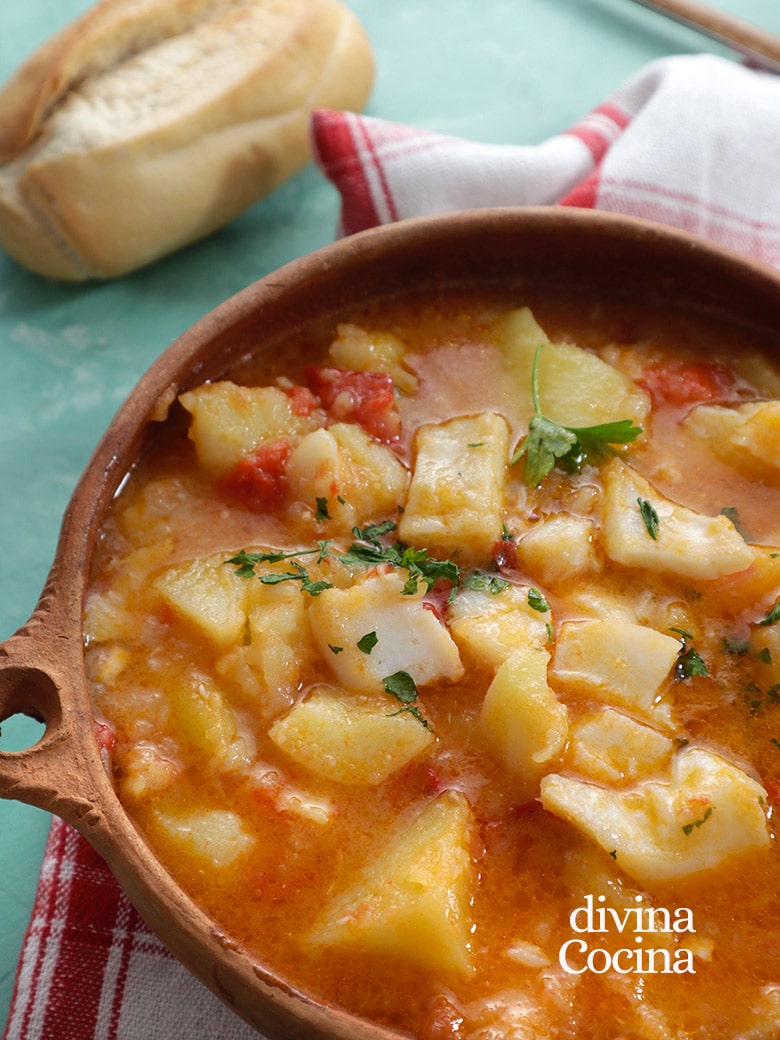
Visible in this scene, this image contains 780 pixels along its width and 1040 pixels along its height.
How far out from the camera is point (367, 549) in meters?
2.54

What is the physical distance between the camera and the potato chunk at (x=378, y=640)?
2.34 meters

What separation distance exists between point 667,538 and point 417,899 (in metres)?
1.01

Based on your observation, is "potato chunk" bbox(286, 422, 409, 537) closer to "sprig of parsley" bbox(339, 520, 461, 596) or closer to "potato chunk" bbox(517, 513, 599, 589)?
"sprig of parsley" bbox(339, 520, 461, 596)

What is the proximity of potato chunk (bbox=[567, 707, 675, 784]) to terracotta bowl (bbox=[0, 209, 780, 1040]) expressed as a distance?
68cm

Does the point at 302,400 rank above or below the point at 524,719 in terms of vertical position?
above

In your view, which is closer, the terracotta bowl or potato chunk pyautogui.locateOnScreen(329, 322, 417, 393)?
the terracotta bowl

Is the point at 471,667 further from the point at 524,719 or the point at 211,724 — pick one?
the point at 211,724

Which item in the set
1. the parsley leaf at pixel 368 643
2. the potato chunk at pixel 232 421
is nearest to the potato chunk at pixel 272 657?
the parsley leaf at pixel 368 643

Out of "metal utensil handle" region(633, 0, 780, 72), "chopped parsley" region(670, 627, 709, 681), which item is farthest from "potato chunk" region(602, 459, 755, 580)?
"metal utensil handle" region(633, 0, 780, 72)

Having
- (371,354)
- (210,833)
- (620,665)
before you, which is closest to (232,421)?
(371,354)

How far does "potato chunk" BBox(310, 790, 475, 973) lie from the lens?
2025mm

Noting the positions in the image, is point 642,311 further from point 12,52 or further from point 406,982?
point 12,52

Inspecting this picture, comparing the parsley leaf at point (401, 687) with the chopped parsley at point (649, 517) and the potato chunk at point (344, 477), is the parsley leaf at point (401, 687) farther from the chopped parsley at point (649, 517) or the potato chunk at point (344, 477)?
the chopped parsley at point (649, 517)

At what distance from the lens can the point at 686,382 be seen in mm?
2832
